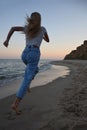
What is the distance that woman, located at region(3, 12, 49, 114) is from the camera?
4.30 m

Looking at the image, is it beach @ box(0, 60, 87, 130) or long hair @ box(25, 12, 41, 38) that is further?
long hair @ box(25, 12, 41, 38)

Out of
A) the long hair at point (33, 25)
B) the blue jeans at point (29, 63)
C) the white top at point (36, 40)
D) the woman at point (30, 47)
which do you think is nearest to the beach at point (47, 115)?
the woman at point (30, 47)

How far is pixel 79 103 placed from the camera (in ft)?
16.3

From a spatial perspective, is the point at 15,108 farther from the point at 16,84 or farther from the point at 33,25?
the point at 16,84

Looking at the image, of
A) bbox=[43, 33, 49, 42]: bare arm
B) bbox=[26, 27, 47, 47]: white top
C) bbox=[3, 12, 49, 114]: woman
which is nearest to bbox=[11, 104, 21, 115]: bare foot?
bbox=[3, 12, 49, 114]: woman

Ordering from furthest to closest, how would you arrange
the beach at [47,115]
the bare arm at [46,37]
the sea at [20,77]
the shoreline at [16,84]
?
the sea at [20,77] → the shoreline at [16,84] → the bare arm at [46,37] → the beach at [47,115]

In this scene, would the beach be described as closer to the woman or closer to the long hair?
the woman

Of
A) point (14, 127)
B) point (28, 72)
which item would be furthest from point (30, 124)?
point (28, 72)

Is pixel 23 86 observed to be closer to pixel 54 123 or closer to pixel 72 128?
pixel 54 123

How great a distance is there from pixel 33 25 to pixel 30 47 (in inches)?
15.5

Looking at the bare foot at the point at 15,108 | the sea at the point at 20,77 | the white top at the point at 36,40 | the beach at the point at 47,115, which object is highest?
the white top at the point at 36,40

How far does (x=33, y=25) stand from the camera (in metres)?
4.26

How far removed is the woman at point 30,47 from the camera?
169 inches

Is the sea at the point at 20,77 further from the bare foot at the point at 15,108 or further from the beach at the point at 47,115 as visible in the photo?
the bare foot at the point at 15,108
